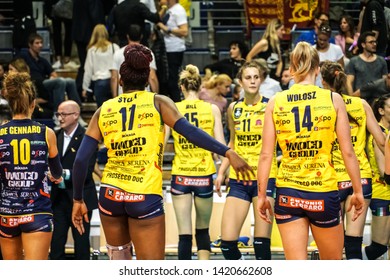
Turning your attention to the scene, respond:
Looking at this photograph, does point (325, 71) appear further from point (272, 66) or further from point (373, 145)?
point (272, 66)

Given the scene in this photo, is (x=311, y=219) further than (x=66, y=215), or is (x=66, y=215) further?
(x=66, y=215)

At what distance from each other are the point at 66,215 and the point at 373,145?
11.8ft

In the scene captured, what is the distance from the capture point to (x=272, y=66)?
1644cm

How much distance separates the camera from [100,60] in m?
15.9

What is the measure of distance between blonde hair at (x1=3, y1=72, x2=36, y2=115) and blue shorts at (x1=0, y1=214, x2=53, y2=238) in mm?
884

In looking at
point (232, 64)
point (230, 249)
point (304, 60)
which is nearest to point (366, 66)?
point (232, 64)

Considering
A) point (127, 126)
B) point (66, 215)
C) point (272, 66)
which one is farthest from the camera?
point (272, 66)

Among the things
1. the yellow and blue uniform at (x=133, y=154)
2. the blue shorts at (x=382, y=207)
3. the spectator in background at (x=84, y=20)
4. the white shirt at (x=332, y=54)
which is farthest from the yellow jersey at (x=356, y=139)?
the spectator in background at (x=84, y=20)

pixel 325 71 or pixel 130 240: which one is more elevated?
pixel 325 71

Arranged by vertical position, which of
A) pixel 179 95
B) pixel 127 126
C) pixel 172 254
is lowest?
pixel 172 254

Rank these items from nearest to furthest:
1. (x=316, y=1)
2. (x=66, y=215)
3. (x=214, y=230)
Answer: (x=66, y=215), (x=214, y=230), (x=316, y=1)

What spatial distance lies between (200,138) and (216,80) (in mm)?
7060

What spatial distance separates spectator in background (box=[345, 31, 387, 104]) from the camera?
14.9 m

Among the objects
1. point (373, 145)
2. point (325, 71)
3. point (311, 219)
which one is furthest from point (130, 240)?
point (373, 145)
